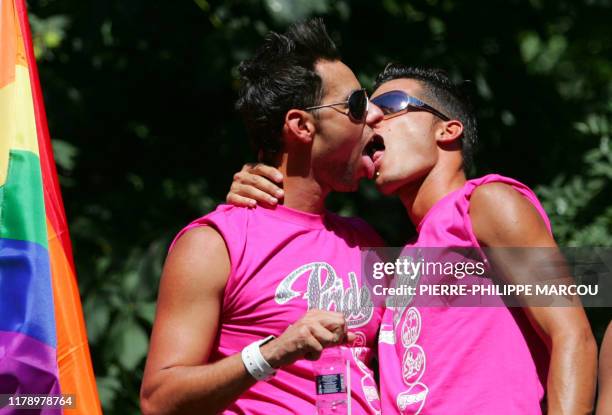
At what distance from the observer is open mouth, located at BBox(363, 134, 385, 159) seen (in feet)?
12.1

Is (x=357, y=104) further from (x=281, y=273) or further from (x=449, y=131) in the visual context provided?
(x=281, y=273)

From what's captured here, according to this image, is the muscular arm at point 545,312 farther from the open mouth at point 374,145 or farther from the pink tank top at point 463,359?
the open mouth at point 374,145

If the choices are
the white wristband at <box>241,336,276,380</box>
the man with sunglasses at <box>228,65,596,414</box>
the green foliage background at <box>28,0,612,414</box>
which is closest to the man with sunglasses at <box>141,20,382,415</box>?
the white wristband at <box>241,336,276,380</box>

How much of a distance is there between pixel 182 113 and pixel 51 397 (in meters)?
3.17

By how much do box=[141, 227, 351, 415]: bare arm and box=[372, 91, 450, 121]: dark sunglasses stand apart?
83 centimetres

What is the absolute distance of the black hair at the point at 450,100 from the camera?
146 inches

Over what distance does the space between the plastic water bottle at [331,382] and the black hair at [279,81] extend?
80cm

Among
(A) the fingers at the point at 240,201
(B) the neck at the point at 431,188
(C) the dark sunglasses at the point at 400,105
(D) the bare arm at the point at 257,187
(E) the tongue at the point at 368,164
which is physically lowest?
(A) the fingers at the point at 240,201

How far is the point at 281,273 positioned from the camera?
10.7 ft

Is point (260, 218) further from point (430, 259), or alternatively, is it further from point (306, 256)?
point (430, 259)

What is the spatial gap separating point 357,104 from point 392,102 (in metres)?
0.18

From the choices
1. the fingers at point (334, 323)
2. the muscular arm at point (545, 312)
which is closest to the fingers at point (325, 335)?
the fingers at point (334, 323)

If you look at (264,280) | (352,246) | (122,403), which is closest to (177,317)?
(264,280)

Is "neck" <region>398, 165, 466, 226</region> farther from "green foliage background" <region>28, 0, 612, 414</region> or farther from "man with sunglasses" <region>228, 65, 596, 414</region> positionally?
"green foliage background" <region>28, 0, 612, 414</region>
